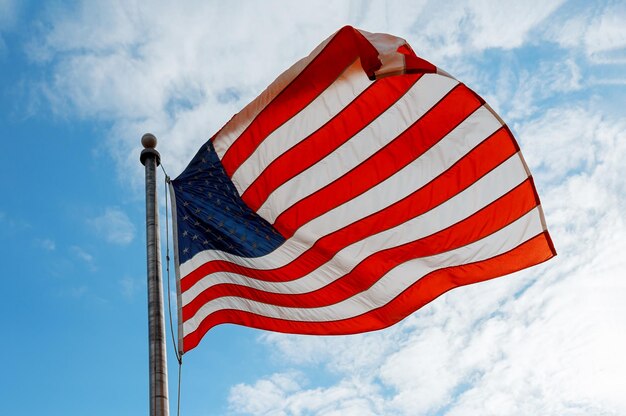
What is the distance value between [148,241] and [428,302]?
4687 mm

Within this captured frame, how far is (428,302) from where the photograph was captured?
443 inches

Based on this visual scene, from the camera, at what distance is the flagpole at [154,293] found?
812 cm

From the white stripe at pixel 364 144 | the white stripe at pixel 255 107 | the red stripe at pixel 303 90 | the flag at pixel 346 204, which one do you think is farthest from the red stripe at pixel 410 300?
the white stripe at pixel 255 107

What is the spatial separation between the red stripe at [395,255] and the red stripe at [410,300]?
0.34 meters

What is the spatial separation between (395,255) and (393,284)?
51 cm

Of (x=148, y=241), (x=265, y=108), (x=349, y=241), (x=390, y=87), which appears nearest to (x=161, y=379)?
(x=148, y=241)

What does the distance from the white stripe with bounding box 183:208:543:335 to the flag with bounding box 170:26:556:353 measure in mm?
20

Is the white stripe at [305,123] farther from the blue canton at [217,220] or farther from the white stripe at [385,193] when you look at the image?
the white stripe at [385,193]

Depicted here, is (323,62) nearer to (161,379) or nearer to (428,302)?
(428,302)

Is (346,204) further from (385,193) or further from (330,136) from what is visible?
(330,136)

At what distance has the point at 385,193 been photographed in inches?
428

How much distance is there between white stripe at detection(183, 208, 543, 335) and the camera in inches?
416

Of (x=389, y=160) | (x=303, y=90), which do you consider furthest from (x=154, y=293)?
(x=389, y=160)

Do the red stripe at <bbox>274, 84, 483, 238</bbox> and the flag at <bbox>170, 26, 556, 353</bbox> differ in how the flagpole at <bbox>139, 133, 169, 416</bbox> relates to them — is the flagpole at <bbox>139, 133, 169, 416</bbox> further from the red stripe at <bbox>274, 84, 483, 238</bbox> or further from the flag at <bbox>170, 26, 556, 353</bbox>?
the red stripe at <bbox>274, 84, 483, 238</bbox>
